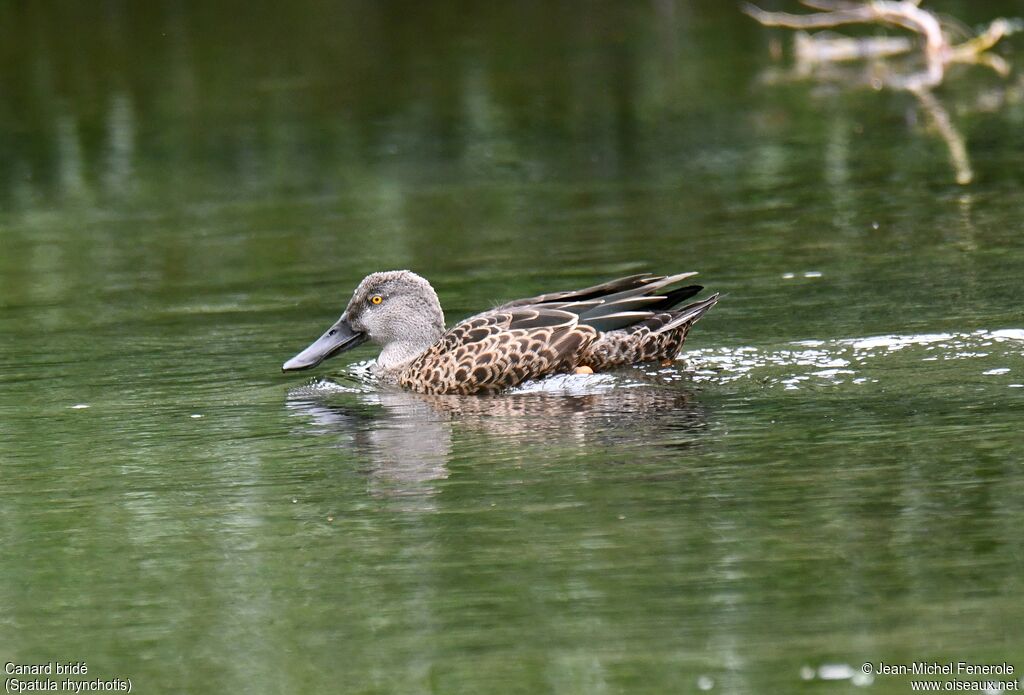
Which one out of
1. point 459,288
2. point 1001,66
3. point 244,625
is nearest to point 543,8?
point 1001,66

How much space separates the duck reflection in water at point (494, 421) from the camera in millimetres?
8781

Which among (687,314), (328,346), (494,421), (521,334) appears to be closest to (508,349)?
(521,334)

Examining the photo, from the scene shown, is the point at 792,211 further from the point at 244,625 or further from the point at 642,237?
the point at 244,625

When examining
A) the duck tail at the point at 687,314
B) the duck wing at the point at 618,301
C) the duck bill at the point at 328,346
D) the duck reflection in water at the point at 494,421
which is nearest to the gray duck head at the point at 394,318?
the duck bill at the point at 328,346

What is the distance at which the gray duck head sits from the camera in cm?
1104

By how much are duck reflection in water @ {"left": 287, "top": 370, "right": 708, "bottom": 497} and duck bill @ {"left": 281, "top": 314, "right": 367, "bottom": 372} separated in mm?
147

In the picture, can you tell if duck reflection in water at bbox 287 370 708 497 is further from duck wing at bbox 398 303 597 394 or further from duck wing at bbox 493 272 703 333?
duck wing at bbox 493 272 703 333

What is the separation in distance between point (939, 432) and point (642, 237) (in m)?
6.22

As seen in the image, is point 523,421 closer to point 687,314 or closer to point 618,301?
point 618,301

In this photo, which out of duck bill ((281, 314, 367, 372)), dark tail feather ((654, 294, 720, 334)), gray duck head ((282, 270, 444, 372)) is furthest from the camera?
gray duck head ((282, 270, 444, 372))

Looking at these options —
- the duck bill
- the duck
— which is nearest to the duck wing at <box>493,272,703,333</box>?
the duck

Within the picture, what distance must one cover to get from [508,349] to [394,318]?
3.57 ft

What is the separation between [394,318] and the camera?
11031 millimetres

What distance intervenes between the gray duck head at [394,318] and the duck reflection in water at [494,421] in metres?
0.34
